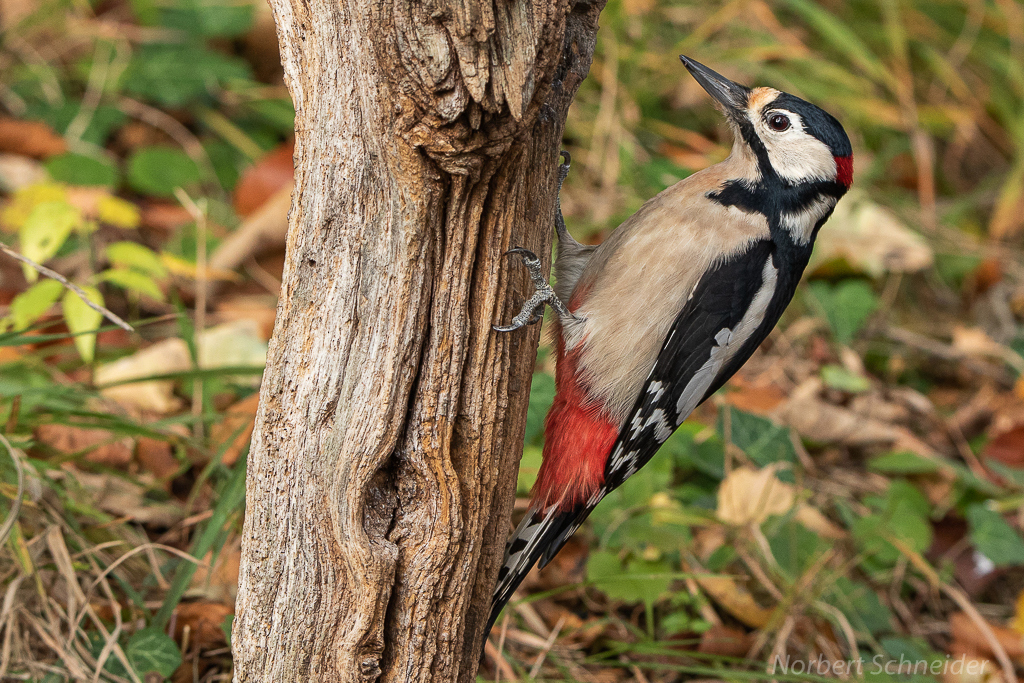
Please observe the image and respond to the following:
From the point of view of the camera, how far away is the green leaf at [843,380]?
4.20m

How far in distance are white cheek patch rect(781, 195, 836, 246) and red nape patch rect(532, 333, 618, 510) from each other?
0.75 meters

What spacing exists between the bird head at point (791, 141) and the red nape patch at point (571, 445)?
83cm

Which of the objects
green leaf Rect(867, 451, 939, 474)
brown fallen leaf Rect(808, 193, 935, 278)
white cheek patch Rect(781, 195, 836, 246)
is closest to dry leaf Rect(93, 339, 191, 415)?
white cheek patch Rect(781, 195, 836, 246)

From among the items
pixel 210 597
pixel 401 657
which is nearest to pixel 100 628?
pixel 210 597

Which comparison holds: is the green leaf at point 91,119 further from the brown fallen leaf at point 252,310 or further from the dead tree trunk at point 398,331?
the dead tree trunk at point 398,331

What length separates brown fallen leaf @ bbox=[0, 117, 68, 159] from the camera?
4602mm

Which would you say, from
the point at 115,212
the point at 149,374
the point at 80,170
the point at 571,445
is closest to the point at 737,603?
the point at 571,445

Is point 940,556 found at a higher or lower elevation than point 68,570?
lower

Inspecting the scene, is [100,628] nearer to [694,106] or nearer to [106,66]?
[106,66]

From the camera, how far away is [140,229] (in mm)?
4488

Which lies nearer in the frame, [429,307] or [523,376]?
[429,307]

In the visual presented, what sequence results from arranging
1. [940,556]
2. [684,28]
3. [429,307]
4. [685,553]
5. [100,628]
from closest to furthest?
1. [429,307]
2. [100,628]
3. [685,553]
4. [940,556]
5. [684,28]

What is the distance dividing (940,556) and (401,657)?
8.89 ft

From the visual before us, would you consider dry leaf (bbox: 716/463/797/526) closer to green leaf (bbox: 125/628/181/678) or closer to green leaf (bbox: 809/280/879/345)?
green leaf (bbox: 809/280/879/345)
